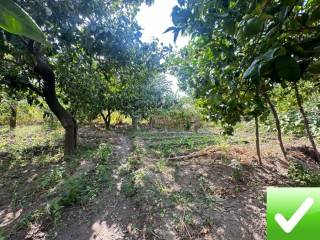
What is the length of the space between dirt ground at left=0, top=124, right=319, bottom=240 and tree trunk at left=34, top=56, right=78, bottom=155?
142cm

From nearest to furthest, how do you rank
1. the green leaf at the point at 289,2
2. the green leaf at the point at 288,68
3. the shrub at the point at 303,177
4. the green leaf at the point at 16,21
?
the green leaf at the point at 16,21
the green leaf at the point at 288,68
the green leaf at the point at 289,2
the shrub at the point at 303,177

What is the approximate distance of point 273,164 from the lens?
5.28m

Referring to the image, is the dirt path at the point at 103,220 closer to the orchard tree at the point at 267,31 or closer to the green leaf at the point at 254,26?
the orchard tree at the point at 267,31

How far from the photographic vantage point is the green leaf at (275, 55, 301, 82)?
25.4 inches

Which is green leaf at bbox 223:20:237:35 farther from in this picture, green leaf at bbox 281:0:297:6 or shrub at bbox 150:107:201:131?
shrub at bbox 150:107:201:131

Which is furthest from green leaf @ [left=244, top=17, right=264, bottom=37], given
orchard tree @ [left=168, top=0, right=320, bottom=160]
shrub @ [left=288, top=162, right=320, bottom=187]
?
shrub @ [left=288, top=162, right=320, bottom=187]

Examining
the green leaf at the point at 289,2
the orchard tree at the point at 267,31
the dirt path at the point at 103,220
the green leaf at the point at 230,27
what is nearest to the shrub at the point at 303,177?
the dirt path at the point at 103,220

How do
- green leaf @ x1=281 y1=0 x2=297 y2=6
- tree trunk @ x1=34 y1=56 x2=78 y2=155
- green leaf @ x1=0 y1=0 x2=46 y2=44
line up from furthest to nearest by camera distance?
tree trunk @ x1=34 y1=56 x2=78 y2=155 < green leaf @ x1=281 y1=0 x2=297 y2=6 < green leaf @ x1=0 y1=0 x2=46 y2=44

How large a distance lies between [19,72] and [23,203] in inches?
118

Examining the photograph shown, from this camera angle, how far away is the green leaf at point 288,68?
0.65 metres

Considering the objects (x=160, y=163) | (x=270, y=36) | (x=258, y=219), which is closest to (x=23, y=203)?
(x=160, y=163)

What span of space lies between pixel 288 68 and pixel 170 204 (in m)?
3.12

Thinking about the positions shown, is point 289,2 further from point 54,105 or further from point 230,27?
point 54,105

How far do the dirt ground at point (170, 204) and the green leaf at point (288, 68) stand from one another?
2.58 m
